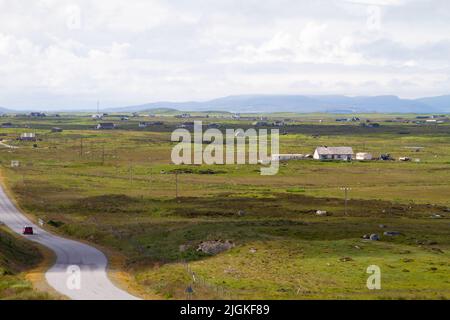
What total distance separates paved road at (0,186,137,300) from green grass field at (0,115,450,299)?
220 centimetres

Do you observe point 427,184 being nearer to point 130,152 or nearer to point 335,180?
point 335,180

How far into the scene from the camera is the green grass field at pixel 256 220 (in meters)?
42.9

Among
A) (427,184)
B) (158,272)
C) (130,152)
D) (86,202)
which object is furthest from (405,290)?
(130,152)

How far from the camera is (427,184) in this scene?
361ft

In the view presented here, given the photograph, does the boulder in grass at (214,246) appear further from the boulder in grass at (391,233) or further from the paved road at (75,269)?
the boulder in grass at (391,233)

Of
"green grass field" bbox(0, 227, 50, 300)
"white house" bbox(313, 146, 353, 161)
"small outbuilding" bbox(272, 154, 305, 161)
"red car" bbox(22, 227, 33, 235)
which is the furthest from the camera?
"white house" bbox(313, 146, 353, 161)

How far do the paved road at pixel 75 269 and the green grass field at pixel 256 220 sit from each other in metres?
2.20

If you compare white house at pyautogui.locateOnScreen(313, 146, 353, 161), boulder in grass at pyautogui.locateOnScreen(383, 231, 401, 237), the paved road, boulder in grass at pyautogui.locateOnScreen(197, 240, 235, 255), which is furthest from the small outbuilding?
boulder in grass at pyautogui.locateOnScreen(197, 240, 235, 255)

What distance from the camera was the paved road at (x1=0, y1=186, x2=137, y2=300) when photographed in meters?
37.8

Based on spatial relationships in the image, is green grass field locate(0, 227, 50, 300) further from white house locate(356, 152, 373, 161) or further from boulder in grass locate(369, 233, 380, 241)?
white house locate(356, 152, 373, 161)

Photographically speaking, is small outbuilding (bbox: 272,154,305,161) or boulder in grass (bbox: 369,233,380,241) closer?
boulder in grass (bbox: 369,233,380,241)

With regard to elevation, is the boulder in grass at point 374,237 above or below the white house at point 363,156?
above

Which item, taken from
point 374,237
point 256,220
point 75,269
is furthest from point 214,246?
point 256,220

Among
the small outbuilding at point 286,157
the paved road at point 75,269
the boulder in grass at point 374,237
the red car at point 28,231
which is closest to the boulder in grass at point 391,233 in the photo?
the boulder in grass at point 374,237
